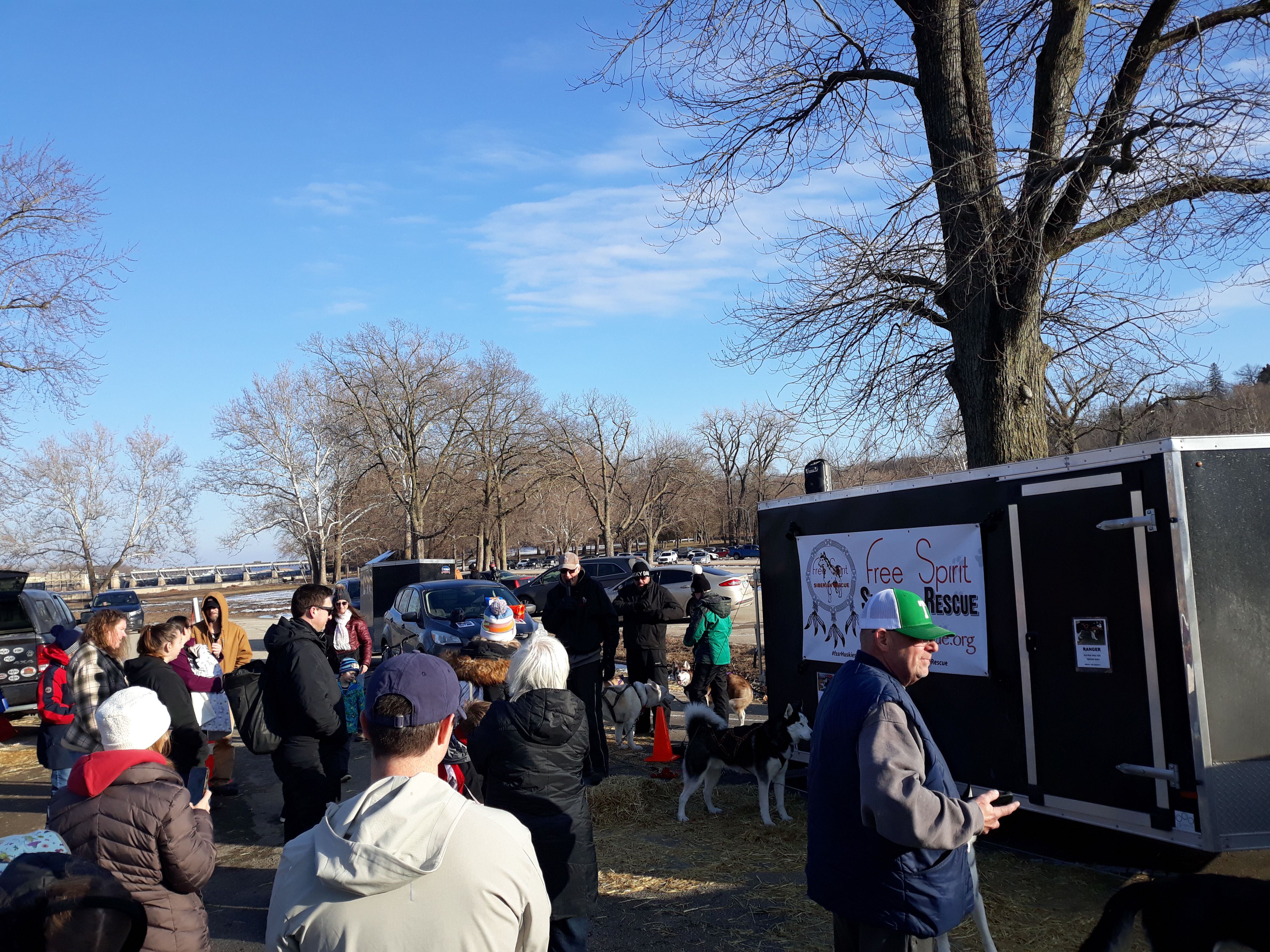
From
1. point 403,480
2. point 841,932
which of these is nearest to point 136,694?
point 841,932

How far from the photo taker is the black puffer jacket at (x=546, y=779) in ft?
12.8

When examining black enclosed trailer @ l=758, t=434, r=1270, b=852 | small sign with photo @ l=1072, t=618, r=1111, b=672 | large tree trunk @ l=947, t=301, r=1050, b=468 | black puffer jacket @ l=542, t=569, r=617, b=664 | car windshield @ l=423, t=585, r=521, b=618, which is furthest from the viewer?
car windshield @ l=423, t=585, r=521, b=618

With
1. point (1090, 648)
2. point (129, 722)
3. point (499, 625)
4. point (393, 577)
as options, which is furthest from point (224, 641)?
point (393, 577)

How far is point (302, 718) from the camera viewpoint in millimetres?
5387

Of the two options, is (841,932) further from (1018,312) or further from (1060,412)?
(1060,412)

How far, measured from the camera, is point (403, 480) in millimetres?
44719

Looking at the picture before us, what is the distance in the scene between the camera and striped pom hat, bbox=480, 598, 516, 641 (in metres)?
7.70

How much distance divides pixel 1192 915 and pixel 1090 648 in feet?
8.51

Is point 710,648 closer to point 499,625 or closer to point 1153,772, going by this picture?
point 499,625

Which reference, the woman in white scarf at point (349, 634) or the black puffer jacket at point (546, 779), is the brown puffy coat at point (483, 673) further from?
the woman in white scarf at point (349, 634)

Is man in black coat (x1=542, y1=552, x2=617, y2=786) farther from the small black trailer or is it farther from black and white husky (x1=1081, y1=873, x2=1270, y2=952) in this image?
the small black trailer

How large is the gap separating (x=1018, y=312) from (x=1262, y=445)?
164 inches

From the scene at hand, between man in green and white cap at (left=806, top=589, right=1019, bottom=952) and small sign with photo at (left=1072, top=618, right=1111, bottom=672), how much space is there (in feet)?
7.95

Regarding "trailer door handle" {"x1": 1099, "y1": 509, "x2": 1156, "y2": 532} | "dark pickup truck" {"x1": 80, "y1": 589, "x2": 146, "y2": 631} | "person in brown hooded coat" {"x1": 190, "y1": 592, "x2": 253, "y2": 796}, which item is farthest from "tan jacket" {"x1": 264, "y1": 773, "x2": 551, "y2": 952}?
"dark pickup truck" {"x1": 80, "y1": 589, "x2": 146, "y2": 631}
